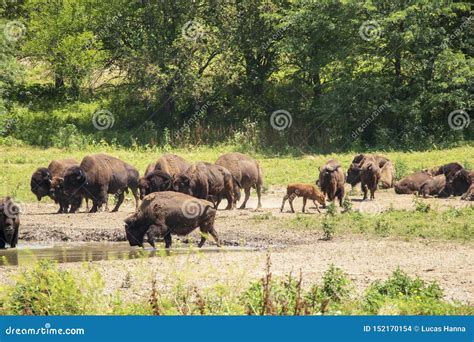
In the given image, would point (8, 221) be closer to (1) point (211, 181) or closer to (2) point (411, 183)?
(1) point (211, 181)

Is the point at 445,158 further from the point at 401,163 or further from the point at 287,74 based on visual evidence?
the point at 287,74

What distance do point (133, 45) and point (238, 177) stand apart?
20189 millimetres

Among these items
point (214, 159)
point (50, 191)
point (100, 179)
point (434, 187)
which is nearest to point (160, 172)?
point (100, 179)

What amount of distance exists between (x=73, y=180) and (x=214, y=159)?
11228mm

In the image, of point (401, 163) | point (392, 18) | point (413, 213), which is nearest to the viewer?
point (413, 213)

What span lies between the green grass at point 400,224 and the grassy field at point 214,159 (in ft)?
26.6

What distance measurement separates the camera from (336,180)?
2862 cm

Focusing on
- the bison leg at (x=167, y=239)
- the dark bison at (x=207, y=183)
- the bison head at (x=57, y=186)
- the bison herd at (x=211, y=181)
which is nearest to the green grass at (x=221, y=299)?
the bison leg at (x=167, y=239)

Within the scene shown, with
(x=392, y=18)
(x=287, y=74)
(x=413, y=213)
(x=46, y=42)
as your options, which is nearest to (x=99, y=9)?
(x=46, y=42)

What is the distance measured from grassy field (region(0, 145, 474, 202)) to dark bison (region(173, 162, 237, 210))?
458 centimetres

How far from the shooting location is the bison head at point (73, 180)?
1142 inches

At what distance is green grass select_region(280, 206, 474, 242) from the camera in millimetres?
21984

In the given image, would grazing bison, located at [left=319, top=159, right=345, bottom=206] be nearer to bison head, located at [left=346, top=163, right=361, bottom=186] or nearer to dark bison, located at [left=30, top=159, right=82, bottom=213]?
bison head, located at [left=346, top=163, right=361, bottom=186]

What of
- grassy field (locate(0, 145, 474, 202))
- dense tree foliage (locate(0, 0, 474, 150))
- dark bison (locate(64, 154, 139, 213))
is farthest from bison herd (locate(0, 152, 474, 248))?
dense tree foliage (locate(0, 0, 474, 150))
